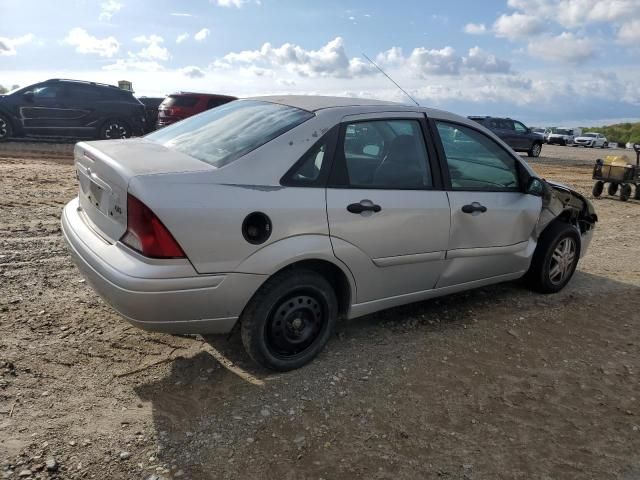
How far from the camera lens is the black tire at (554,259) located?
4.85 metres

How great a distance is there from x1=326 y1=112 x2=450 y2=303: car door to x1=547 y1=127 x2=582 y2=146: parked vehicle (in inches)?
1765

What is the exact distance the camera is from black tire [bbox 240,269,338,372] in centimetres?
311

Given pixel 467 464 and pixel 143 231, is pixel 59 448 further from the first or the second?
pixel 467 464

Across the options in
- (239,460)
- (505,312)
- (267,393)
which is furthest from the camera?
(505,312)

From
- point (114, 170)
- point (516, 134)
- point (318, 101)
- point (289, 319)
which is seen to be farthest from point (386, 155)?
point (516, 134)

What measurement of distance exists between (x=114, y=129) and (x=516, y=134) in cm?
1653

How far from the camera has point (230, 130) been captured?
3467 mm

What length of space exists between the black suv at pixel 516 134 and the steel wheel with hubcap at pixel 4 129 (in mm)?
17830

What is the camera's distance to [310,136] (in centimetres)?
322

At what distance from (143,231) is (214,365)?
3.75ft

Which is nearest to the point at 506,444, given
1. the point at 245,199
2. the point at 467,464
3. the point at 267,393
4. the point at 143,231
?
the point at 467,464

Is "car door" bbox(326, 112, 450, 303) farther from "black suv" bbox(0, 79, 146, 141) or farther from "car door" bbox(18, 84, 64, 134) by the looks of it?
"car door" bbox(18, 84, 64, 134)

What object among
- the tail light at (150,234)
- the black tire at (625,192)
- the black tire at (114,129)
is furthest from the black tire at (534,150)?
the tail light at (150,234)

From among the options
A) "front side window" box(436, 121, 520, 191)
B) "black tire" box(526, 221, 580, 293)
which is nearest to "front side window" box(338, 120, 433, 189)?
"front side window" box(436, 121, 520, 191)
